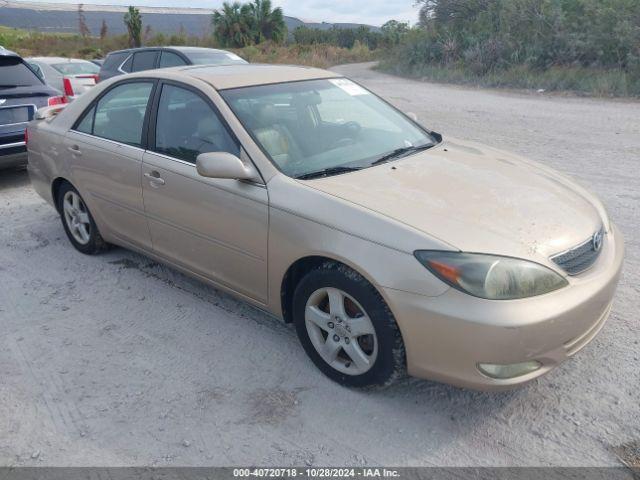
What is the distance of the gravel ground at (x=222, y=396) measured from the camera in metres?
2.65

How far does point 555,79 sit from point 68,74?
39.0 feet

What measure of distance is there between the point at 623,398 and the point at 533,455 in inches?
26.9

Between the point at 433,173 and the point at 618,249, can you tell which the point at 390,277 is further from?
the point at 618,249

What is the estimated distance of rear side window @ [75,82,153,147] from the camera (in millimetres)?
4133

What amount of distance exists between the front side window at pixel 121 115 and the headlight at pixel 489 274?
245 cm

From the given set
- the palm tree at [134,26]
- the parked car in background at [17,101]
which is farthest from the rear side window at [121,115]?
the palm tree at [134,26]

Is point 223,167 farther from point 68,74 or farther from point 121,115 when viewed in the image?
point 68,74

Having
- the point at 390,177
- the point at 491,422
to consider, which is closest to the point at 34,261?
the point at 390,177

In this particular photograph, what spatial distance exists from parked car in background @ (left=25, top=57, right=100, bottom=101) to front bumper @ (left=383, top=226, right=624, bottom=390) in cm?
1066

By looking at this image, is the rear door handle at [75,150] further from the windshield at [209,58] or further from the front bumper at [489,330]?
the windshield at [209,58]

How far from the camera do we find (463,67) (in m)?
18.4

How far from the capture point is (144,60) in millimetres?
10352

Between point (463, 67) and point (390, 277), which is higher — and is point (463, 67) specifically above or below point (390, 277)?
above

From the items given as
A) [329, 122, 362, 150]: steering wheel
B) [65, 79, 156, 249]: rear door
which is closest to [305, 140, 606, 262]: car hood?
[329, 122, 362, 150]: steering wheel
